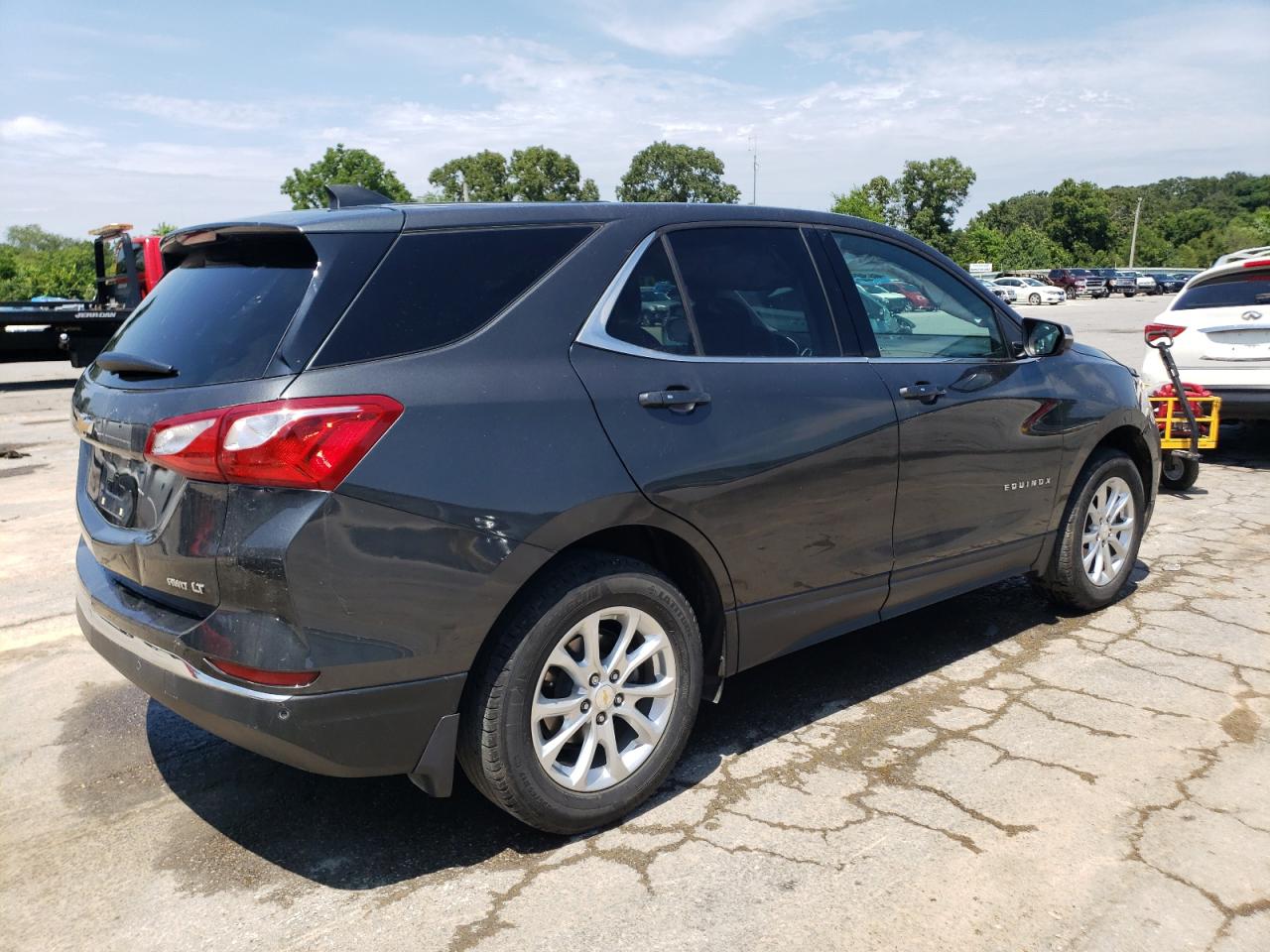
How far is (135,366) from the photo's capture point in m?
2.82

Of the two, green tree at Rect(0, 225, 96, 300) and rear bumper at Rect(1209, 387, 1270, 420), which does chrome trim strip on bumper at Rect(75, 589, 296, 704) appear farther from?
green tree at Rect(0, 225, 96, 300)

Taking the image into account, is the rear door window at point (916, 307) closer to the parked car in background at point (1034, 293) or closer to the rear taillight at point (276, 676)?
the rear taillight at point (276, 676)

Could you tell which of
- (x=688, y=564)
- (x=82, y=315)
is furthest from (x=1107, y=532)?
(x=82, y=315)

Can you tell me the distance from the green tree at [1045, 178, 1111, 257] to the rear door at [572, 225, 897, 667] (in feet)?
289

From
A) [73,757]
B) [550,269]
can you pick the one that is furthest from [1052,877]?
[73,757]

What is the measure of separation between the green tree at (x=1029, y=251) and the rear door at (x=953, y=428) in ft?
265

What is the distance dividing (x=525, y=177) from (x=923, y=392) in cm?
7208

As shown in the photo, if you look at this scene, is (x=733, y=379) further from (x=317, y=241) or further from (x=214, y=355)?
(x=214, y=355)

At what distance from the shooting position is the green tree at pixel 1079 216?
81.9 metres

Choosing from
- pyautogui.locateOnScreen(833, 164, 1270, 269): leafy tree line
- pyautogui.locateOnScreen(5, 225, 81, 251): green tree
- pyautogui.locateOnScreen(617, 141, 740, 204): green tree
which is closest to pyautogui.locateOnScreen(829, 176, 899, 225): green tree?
pyautogui.locateOnScreen(833, 164, 1270, 269): leafy tree line

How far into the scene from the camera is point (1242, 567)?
5.67 meters

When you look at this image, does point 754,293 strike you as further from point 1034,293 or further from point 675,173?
point 675,173

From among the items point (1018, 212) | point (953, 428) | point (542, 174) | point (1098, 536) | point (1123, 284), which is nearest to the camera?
point (953, 428)

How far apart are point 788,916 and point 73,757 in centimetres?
250
